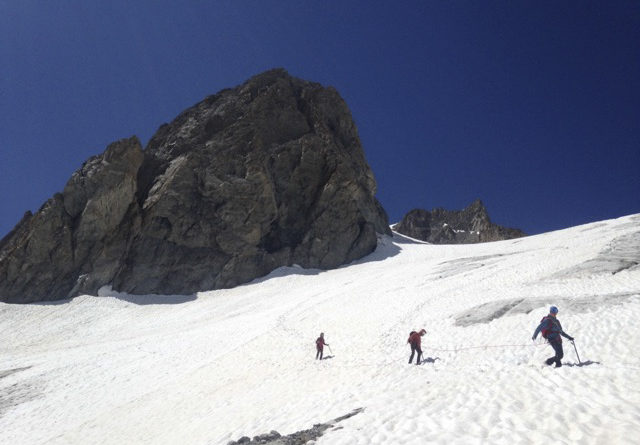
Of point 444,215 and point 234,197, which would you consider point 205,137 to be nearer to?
point 234,197

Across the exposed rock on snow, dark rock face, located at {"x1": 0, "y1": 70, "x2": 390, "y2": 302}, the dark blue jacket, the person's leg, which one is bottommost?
the exposed rock on snow

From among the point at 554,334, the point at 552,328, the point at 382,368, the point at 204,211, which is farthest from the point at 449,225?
the point at 554,334

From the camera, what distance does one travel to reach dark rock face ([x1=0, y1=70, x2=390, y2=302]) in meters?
50.8

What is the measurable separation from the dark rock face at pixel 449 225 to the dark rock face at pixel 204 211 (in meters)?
61.4

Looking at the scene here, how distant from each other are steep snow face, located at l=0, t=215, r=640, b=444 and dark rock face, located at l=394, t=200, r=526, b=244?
298 ft

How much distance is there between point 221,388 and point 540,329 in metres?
12.4

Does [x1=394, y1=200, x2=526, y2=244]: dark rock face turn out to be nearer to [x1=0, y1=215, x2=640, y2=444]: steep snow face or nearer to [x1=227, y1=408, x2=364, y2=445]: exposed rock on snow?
[x1=0, y1=215, x2=640, y2=444]: steep snow face

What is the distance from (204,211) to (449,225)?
310 feet

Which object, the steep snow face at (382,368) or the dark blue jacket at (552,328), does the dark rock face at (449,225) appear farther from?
the dark blue jacket at (552,328)

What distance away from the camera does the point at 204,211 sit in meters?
56.0

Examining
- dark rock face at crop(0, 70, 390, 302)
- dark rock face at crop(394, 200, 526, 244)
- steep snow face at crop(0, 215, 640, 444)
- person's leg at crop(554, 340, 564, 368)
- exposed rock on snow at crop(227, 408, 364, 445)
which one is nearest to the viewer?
steep snow face at crop(0, 215, 640, 444)

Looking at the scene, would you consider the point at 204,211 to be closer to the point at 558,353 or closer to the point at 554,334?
the point at 554,334

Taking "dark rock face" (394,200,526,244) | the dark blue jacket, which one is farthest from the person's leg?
"dark rock face" (394,200,526,244)

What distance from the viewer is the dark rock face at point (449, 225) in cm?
11688
